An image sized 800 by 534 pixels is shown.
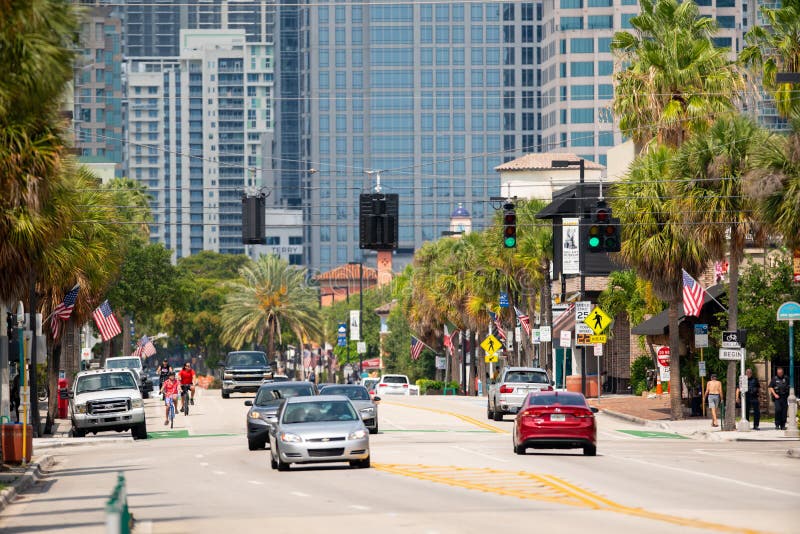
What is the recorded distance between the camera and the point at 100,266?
49.5 meters

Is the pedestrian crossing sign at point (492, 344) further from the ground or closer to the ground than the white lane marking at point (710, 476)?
further from the ground

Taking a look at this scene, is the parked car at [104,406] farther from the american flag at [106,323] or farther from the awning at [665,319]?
the awning at [665,319]

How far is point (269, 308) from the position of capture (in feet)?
368

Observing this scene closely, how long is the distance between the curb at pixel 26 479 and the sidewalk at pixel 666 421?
17745mm

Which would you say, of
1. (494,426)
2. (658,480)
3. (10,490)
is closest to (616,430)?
(494,426)

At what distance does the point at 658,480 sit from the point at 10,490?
10.7m

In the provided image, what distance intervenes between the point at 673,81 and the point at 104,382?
69.4 feet

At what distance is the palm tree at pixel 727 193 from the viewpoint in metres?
42.9

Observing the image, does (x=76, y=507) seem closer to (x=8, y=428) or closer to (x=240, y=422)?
(x=8, y=428)

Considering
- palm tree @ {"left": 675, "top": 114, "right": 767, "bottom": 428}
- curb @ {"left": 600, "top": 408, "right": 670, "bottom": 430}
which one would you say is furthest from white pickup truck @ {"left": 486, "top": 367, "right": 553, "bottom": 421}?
palm tree @ {"left": 675, "top": 114, "right": 767, "bottom": 428}

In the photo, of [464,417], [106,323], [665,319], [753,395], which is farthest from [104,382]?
[665,319]

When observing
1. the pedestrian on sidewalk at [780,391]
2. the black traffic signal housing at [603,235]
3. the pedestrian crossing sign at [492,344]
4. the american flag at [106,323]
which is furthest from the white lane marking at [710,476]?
the pedestrian crossing sign at [492,344]

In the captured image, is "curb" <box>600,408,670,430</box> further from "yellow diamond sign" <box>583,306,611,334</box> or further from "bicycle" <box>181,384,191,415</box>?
"bicycle" <box>181,384,191,415</box>

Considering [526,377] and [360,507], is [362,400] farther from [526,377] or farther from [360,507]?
[360,507]
